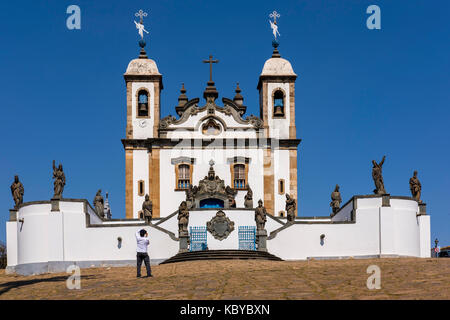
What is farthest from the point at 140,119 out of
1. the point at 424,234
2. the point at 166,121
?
the point at 424,234

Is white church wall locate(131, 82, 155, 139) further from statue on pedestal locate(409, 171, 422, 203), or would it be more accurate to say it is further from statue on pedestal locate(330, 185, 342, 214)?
statue on pedestal locate(409, 171, 422, 203)

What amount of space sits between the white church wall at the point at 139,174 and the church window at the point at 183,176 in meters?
1.73

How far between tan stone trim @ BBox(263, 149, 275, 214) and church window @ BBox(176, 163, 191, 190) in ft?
13.5

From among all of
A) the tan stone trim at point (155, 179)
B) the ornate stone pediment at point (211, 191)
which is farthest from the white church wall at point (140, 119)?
the ornate stone pediment at point (211, 191)

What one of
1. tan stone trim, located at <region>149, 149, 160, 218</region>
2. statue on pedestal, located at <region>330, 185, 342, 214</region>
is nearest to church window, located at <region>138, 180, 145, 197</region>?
tan stone trim, located at <region>149, 149, 160, 218</region>

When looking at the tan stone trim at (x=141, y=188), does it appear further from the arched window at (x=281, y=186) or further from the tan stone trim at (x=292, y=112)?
the tan stone trim at (x=292, y=112)

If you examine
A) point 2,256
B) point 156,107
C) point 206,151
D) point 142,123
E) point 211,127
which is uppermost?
point 156,107

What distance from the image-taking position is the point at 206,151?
4731cm

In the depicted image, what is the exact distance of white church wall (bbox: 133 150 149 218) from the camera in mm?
46562

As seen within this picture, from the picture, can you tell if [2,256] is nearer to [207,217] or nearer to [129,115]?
[129,115]

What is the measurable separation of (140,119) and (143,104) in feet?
3.15
